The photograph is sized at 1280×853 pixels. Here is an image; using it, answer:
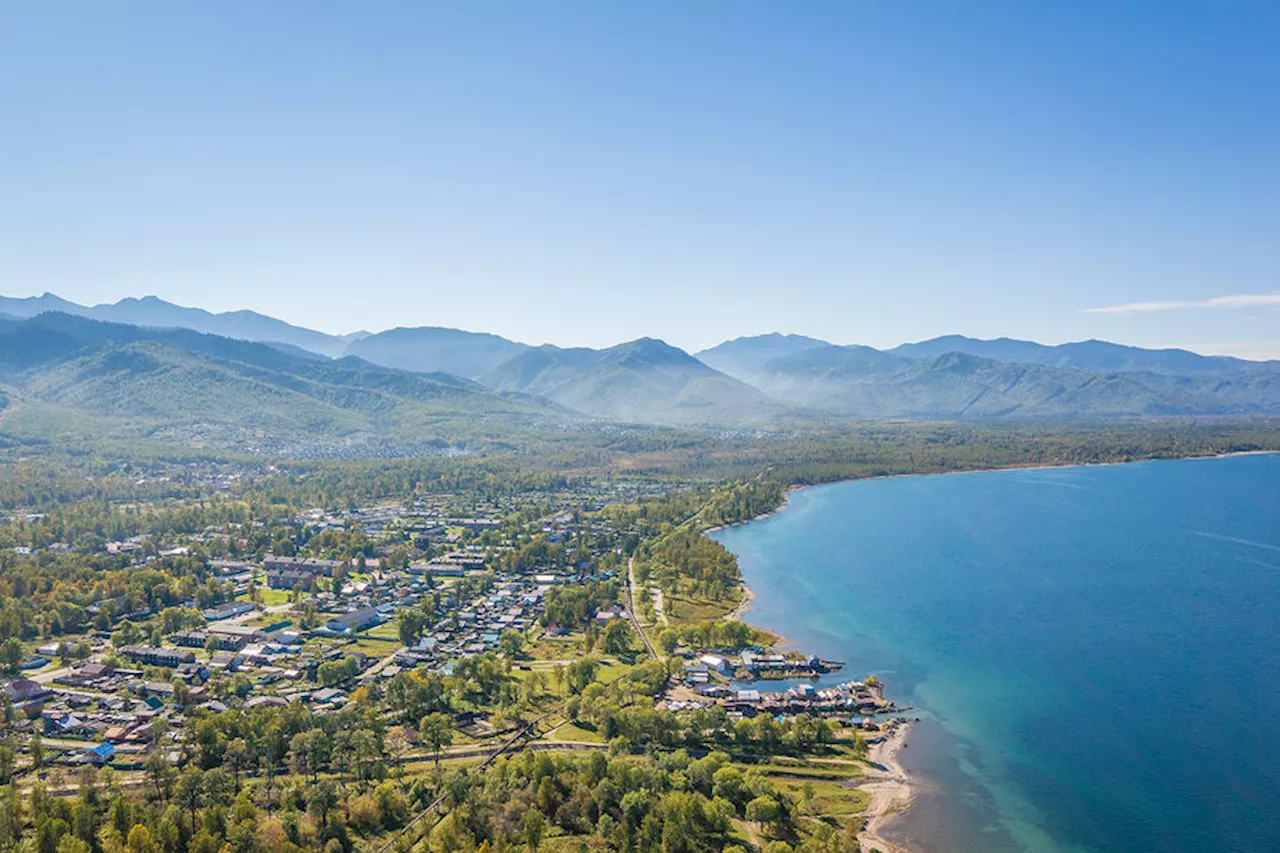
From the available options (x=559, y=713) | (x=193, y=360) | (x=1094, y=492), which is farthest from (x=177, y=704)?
(x=193, y=360)

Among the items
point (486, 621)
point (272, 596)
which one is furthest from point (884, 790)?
point (272, 596)

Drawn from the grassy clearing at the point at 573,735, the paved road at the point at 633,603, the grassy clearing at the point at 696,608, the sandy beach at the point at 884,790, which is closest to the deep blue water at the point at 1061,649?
the sandy beach at the point at 884,790

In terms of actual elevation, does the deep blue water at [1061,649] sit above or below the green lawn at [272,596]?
above

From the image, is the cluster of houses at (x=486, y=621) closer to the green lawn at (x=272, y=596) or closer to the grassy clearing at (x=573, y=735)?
the grassy clearing at (x=573, y=735)

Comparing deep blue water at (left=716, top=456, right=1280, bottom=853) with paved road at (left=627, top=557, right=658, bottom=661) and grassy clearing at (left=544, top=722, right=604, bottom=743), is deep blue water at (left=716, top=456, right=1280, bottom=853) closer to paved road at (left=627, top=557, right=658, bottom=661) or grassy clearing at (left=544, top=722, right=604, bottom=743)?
paved road at (left=627, top=557, right=658, bottom=661)

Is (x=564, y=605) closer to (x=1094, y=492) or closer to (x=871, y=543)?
(x=871, y=543)

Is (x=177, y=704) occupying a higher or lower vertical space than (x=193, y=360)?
lower

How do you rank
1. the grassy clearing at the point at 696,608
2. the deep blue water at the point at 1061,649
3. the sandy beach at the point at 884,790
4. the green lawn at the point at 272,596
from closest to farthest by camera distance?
the sandy beach at the point at 884,790 < the deep blue water at the point at 1061,649 < the grassy clearing at the point at 696,608 < the green lawn at the point at 272,596
